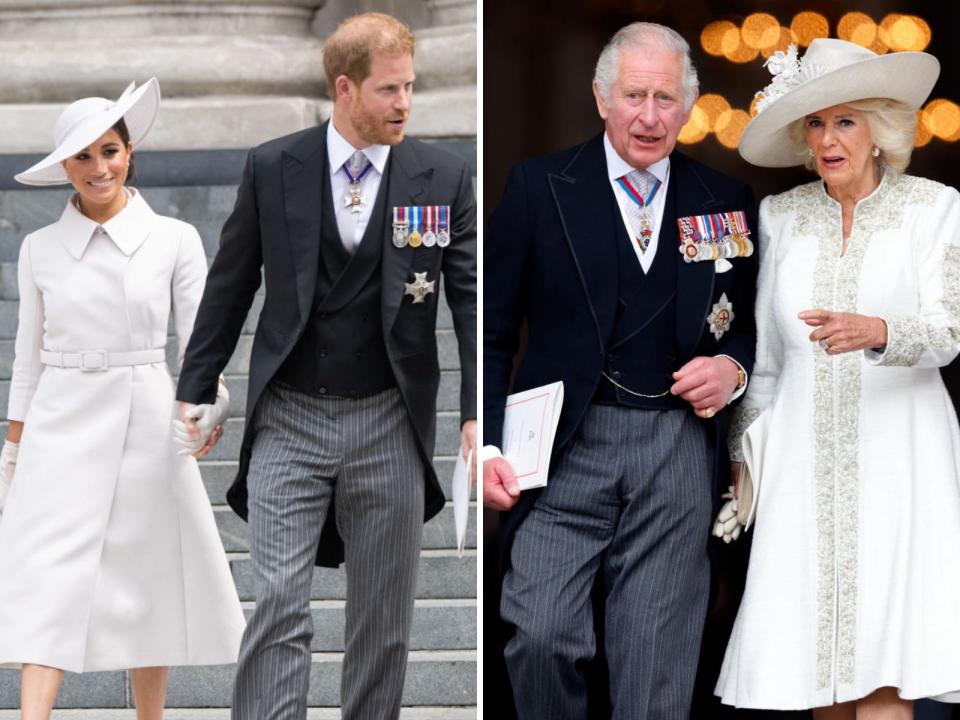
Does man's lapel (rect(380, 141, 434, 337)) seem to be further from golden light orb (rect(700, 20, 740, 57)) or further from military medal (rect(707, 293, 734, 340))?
golden light orb (rect(700, 20, 740, 57))

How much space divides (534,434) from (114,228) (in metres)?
1.49

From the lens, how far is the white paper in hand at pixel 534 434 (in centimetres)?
516

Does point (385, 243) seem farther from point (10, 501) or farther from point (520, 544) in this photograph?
point (10, 501)

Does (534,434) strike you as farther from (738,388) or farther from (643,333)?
(738,388)

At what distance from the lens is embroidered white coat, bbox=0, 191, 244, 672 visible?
18.9ft

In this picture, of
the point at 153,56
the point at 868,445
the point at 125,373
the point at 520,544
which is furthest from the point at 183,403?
the point at 153,56

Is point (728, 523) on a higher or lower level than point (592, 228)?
lower

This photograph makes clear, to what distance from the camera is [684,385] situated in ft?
16.9

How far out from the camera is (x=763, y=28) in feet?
19.0

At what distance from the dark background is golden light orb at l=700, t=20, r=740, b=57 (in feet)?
0.06

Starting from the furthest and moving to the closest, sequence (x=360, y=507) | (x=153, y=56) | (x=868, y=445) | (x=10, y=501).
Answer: (x=153, y=56), (x=10, y=501), (x=360, y=507), (x=868, y=445)

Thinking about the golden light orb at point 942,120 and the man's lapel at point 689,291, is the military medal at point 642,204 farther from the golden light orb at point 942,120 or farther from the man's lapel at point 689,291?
the golden light orb at point 942,120

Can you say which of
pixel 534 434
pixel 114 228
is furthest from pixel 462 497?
pixel 114 228

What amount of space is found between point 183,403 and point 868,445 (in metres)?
1.92
